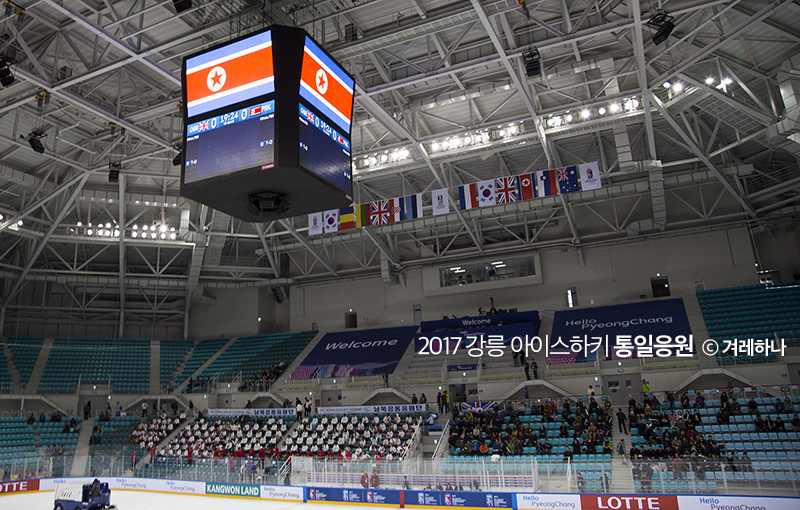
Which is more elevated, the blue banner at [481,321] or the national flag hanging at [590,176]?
the national flag hanging at [590,176]

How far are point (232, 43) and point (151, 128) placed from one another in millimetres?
16038

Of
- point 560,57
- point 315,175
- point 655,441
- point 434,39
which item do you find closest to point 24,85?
point 434,39

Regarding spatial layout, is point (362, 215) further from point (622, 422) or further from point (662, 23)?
point (662, 23)

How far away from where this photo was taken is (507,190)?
73.8ft

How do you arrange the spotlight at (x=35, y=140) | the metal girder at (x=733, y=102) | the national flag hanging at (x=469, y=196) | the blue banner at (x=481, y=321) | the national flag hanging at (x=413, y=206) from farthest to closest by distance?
→ the blue banner at (x=481, y=321) < the national flag hanging at (x=413, y=206) < the national flag hanging at (x=469, y=196) < the spotlight at (x=35, y=140) < the metal girder at (x=733, y=102)

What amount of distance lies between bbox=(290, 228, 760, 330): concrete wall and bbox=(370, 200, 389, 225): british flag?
39.8 ft

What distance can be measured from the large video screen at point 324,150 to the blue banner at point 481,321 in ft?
77.5

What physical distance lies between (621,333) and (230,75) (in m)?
24.5

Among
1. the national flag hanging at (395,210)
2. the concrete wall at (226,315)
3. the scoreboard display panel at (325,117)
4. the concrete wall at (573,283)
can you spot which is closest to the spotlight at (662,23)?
the scoreboard display panel at (325,117)

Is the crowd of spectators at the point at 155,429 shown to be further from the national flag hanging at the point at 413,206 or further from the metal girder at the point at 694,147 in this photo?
the metal girder at the point at 694,147

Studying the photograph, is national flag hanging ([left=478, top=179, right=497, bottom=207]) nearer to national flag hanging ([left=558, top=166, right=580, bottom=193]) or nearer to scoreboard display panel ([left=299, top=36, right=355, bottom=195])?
national flag hanging ([left=558, top=166, right=580, bottom=193])

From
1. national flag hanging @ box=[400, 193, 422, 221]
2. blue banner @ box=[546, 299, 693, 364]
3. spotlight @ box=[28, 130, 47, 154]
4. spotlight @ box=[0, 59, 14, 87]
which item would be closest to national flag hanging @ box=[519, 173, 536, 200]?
national flag hanging @ box=[400, 193, 422, 221]

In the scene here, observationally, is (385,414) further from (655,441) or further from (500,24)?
(500,24)

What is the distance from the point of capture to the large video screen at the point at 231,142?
8977 millimetres
